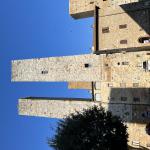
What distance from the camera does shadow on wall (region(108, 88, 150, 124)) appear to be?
39.6 m

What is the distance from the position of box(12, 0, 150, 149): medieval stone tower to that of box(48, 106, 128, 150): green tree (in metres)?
→ 5.48

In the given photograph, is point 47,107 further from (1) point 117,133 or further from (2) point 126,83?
(1) point 117,133

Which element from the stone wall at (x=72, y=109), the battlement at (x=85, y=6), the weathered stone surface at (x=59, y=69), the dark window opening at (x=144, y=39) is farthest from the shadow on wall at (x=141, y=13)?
the stone wall at (x=72, y=109)

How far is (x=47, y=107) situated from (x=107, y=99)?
1026cm

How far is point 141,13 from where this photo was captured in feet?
130

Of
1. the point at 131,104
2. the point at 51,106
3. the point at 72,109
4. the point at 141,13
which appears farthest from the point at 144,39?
the point at 51,106

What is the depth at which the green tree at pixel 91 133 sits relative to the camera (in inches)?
1298

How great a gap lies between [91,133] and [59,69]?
15.0 metres

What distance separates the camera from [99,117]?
34.7 m

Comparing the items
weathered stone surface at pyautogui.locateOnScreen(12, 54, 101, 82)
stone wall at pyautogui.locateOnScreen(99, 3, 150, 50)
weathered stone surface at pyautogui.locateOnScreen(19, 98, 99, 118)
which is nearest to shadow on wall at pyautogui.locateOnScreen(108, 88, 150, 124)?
weathered stone surface at pyautogui.locateOnScreen(12, 54, 101, 82)

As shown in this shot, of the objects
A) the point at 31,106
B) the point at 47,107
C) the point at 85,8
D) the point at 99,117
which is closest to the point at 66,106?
the point at 47,107

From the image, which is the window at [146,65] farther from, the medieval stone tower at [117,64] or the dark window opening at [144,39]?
the dark window opening at [144,39]

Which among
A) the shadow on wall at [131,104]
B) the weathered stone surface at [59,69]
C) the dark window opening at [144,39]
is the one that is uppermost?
the dark window opening at [144,39]

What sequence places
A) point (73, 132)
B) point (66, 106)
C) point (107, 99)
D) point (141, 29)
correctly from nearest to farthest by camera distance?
point (73, 132)
point (141, 29)
point (107, 99)
point (66, 106)
